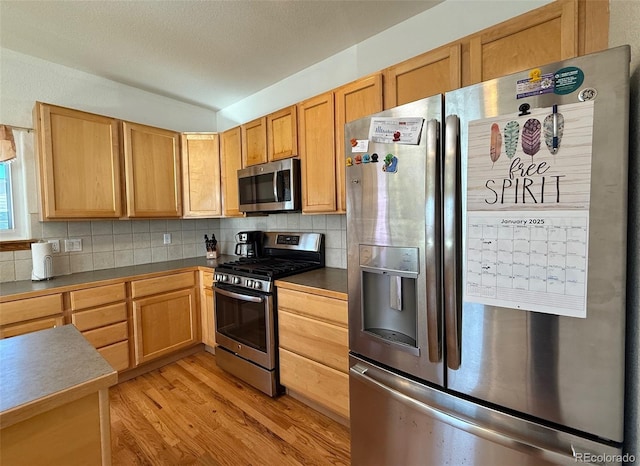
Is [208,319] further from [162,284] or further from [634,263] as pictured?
[634,263]

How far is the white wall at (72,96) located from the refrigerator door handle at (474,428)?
320 centimetres

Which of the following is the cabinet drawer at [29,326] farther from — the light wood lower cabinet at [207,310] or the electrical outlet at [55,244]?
the light wood lower cabinet at [207,310]

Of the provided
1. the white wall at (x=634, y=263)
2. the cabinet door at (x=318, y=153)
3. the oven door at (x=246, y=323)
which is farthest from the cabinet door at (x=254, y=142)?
the white wall at (x=634, y=263)

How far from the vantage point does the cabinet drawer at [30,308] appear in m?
1.81

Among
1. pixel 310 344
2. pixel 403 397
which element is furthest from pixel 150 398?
pixel 403 397

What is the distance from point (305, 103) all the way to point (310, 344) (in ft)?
5.80

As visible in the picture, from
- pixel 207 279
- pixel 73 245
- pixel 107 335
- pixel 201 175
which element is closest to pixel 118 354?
pixel 107 335

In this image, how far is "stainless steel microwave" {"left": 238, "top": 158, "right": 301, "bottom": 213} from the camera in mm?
2264

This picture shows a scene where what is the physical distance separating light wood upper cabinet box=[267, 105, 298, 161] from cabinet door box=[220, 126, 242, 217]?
458mm

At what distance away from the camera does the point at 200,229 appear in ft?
11.3

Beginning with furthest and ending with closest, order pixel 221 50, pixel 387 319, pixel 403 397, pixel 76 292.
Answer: pixel 221 50, pixel 76 292, pixel 387 319, pixel 403 397

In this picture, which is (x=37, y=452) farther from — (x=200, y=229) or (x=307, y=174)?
(x=200, y=229)

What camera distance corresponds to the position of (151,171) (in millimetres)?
2727

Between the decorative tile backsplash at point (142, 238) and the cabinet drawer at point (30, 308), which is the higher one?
the decorative tile backsplash at point (142, 238)
